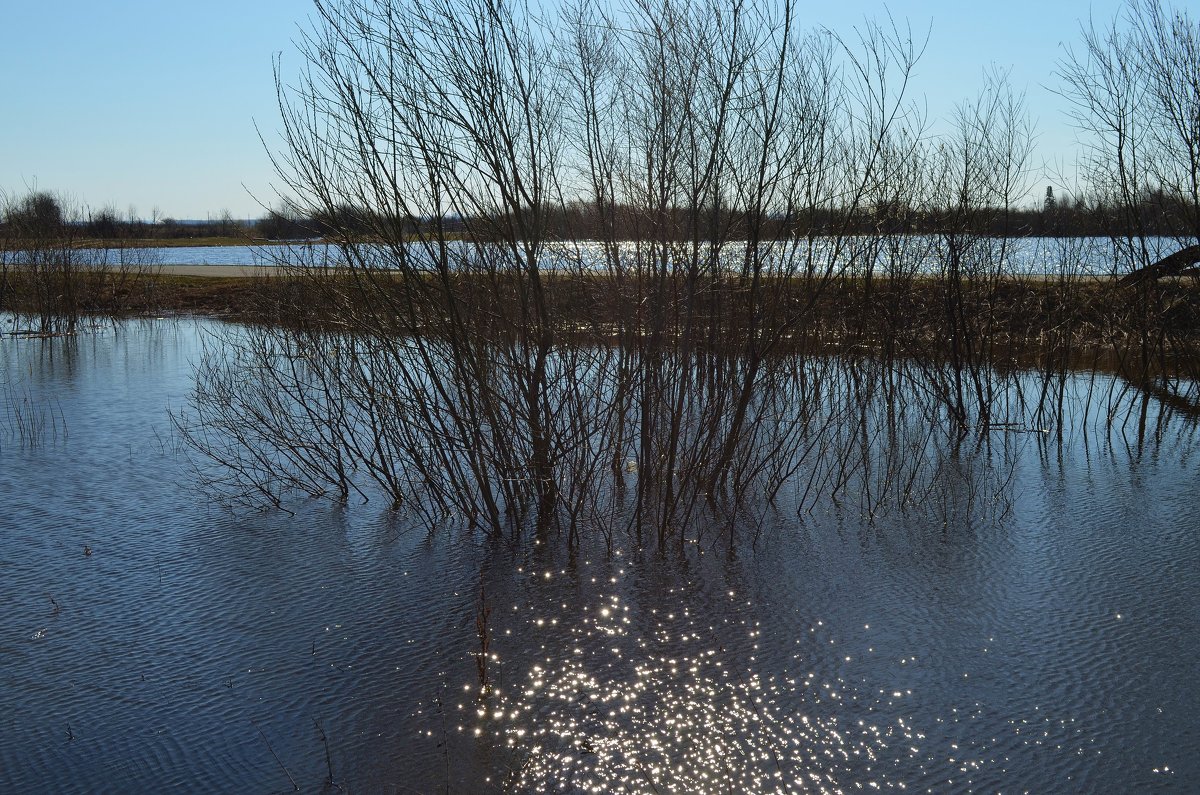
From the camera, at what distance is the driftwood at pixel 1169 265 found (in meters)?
11.1

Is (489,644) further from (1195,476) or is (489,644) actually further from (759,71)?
(1195,476)

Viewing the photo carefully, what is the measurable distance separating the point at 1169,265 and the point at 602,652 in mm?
9654

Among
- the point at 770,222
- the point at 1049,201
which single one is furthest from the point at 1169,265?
the point at 770,222

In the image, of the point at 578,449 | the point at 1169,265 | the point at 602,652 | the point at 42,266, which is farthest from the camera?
the point at 42,266

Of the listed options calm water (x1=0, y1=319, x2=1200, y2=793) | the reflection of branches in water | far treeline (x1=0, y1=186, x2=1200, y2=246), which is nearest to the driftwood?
far treeline (x1=0, y1=186, x2=1200, y2=246)

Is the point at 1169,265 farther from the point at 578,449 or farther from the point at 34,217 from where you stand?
the point at 34,217

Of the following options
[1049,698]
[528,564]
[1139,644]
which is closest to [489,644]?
[528,564]

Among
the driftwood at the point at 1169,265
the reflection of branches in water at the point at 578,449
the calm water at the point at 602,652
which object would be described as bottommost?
the calm water at the point at 602,652

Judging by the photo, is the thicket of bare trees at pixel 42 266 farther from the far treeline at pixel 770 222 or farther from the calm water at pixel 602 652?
the calm water at pixel 602 652

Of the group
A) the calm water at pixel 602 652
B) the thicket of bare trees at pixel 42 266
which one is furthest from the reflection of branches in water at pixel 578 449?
the thicket of bare trees at pixel 42 266

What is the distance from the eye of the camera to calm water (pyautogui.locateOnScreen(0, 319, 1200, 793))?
406 cm

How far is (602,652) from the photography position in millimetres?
5137

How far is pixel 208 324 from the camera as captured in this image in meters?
23.2

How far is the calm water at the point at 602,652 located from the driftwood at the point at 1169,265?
3961 mm
